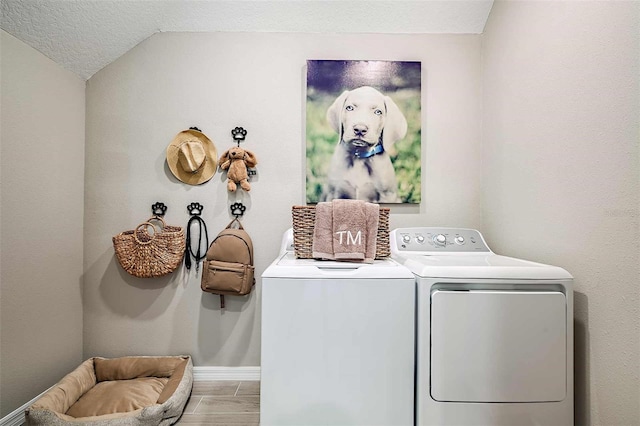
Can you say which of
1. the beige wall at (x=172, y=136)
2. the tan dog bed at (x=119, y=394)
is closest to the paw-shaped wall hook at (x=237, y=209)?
the beige wall at (x=172, y=136)

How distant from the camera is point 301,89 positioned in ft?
7.32

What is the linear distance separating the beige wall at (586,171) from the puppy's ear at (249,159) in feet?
4.95

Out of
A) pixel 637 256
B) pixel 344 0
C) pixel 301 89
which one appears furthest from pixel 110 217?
pixel 637 256

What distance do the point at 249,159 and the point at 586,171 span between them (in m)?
1.72

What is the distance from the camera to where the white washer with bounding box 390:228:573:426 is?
1.30 metres

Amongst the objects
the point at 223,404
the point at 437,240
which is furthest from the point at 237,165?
the point at 223,404

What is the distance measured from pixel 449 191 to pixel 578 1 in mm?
1148

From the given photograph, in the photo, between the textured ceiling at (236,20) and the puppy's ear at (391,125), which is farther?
the puppy's ear at (391,125)

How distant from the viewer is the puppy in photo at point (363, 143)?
219 centimetres

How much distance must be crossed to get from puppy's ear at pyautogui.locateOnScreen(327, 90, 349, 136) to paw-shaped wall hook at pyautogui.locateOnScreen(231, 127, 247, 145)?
558mm

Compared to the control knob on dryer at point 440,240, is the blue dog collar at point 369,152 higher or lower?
higher

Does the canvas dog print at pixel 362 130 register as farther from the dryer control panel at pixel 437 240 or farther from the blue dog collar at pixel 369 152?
the dryer control panel at pixel 437 240

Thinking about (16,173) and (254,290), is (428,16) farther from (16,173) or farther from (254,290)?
(16,173)

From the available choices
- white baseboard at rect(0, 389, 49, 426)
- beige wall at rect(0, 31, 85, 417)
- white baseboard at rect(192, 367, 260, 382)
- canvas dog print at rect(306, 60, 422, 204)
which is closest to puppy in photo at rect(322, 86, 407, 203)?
canvas dog print at rect(306, 60, 422, 204)
